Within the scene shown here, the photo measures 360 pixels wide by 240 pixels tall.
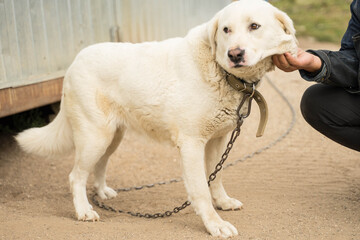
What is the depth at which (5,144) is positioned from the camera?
17.0ft

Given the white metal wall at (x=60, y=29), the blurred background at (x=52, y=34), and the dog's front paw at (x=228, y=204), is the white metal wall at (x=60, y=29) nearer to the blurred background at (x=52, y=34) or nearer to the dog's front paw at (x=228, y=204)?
the blurred background at (x=52, y=34)

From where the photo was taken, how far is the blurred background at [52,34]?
14.0 feet

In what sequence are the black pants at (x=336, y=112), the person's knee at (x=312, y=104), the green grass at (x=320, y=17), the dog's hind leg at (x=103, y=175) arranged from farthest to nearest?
1. the green grass at (x=320, y=17)
2. the dog's hind leg at (x=103, y=175)
3. the person's knee at (x=312, y=104)
4. the black pants at (x=336, y=112)

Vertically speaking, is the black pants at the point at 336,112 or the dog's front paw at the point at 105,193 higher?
the black pants at the point at 336,112

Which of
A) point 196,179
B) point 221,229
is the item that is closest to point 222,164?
point 196,179

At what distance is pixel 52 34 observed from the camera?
4.74m

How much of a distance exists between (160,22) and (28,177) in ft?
9.64

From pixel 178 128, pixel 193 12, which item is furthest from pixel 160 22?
pixel 178 128

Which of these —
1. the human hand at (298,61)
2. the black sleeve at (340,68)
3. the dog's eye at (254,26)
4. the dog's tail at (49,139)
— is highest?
the dog's eye at (254,26)

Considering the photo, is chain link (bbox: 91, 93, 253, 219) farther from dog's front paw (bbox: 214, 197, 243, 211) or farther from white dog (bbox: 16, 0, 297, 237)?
dog's front paw (bbox: 214, 197, 243, 211)

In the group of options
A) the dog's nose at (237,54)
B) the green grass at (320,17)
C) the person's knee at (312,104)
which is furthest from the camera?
the green grass at (320,17)

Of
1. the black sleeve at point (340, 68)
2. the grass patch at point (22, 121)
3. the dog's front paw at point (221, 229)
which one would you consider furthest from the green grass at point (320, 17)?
the dog's front paw at point (221, 229)

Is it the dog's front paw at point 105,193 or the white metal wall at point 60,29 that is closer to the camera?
the dog's front paw at point 105,193

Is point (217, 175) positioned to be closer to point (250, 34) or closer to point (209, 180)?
point (209, 180)
